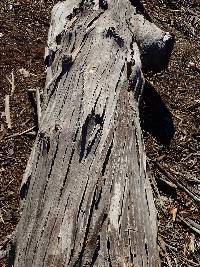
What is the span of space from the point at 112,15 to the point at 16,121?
46.1 inches

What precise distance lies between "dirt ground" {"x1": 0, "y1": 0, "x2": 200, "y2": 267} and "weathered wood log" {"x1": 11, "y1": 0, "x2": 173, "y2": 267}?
21.2 inches

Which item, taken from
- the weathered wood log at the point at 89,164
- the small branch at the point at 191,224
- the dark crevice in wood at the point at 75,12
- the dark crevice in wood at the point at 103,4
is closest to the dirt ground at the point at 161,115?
the small branch at the point at 191,224

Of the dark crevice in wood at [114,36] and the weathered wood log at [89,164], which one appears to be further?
the dark crevice in wood at [114,36]

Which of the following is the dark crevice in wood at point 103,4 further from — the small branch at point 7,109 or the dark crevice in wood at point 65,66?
the small branch at point 7,109

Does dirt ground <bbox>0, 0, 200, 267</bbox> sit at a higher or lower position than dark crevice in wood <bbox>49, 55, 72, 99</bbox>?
lower

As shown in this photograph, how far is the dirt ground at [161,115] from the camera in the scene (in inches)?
146

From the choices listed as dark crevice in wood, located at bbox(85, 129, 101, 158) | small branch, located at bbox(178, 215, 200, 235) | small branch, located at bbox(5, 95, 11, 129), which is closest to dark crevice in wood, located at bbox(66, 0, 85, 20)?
small branch, located at bbox(5, 95, 11, 129)

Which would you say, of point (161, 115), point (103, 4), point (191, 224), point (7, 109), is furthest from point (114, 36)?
point (191, 224)

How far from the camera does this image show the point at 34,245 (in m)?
2.72

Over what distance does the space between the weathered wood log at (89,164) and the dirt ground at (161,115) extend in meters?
0.54

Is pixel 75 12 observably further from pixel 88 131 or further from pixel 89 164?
pixel 89 164

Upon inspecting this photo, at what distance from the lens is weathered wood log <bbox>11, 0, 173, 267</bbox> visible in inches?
103

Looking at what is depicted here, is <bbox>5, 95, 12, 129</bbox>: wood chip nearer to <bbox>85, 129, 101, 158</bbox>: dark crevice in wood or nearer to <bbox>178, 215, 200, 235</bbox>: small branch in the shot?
<bbox>85, 129, 101, 158</bbox>: dark crevice in wood

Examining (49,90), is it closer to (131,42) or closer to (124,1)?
(131,42)
